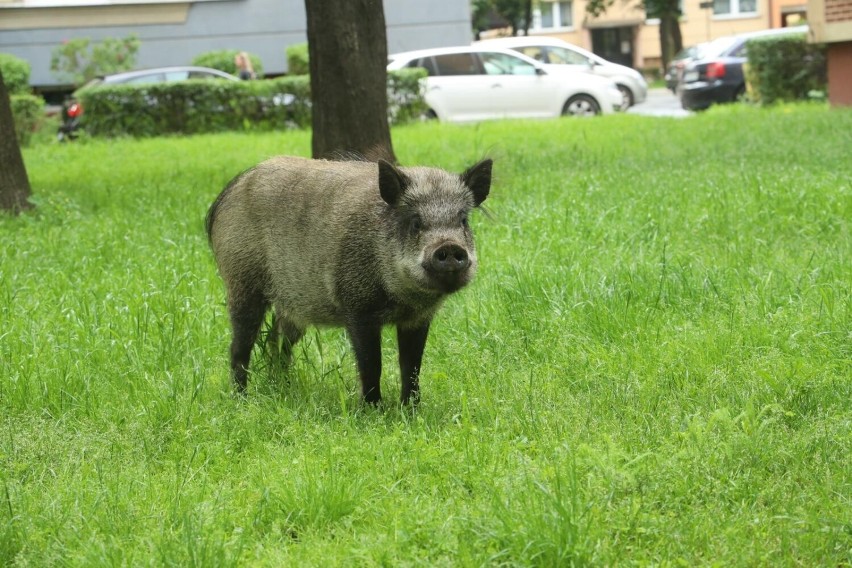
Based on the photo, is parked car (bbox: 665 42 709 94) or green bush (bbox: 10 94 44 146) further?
parked car (bbox: 665 42 709 94)

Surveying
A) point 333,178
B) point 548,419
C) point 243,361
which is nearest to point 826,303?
point 548,419

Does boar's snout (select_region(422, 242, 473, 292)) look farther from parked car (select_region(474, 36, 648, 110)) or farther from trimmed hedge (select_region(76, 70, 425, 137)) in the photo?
parked car (select_region(474, 36, 648, 110))

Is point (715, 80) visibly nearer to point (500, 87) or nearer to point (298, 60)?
point (500, 87)

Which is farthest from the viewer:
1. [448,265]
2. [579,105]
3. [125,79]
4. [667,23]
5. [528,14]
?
[528,14]

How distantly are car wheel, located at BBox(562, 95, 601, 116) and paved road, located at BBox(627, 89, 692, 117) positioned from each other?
9.61ft

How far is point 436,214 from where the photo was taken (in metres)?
5.31

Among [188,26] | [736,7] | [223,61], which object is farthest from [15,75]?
[736,7]

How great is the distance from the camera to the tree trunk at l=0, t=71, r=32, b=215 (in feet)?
37.9

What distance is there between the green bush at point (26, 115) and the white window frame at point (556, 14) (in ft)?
157

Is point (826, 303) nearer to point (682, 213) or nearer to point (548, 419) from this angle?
point (548, 419)

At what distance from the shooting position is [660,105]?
34094 millimetres

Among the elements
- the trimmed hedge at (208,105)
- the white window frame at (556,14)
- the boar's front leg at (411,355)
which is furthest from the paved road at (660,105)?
the white window frame at (556,14)

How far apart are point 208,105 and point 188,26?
12051mm

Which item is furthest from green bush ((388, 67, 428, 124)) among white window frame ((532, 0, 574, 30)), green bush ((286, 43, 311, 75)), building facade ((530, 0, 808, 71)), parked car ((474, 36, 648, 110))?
white window frame ((532, 0, 574, 30))
